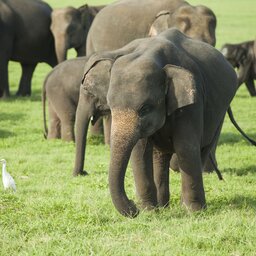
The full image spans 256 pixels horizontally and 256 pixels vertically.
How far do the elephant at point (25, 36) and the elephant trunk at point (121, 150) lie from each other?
12580mm

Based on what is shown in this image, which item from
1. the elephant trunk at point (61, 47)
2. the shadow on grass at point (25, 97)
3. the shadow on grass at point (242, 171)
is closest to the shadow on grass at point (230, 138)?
the shadow on grass at point (242, 171)

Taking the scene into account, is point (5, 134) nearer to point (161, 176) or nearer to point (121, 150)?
point (161, 176)

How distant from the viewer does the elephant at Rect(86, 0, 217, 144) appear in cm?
1228

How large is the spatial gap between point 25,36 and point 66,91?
7095 mm

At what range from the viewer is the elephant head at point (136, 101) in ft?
21.2

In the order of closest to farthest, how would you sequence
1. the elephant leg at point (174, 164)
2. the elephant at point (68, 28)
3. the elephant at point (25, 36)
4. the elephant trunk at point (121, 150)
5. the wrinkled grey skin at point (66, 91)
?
the elephant trunk at point (121, 150)
the elephant leg at point (174, 164)
the wrinkled grey skin at point (66, 91)
the elephant at point (25, 36)
the elephant at point (68, 28)

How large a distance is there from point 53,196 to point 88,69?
1448mm

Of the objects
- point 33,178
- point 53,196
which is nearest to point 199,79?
point 53,196

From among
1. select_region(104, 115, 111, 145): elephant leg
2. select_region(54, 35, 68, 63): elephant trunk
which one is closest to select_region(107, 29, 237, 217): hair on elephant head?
select_region(104, 115, 111, 145): elephant leg

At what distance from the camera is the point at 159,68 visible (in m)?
6.73

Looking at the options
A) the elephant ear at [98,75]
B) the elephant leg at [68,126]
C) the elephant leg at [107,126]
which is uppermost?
the elephant ear at [98,75]

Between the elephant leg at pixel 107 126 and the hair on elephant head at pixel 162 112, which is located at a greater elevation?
the hair on elephant head at pixel 162 112

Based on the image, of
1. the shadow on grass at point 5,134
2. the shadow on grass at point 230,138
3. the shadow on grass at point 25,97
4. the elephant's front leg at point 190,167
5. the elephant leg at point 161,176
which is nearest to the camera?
the elephant's front leg at point 190,167

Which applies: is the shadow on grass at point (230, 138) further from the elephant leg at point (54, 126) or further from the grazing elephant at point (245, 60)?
the grazing elephant at point (245, 60)
